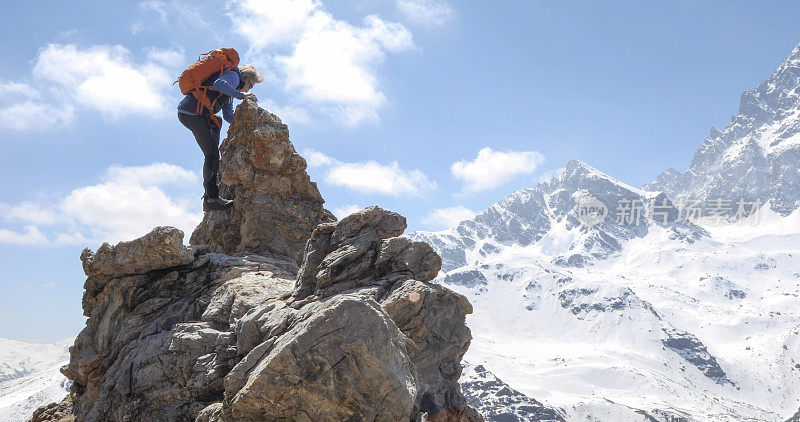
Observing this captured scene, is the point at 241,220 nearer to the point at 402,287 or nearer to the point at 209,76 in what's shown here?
the point at 209,76

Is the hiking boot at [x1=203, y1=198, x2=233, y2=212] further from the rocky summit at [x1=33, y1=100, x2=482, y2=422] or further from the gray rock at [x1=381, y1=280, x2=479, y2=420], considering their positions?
the gray rock at [x1=381, y1=280, x2=479, y2=420]

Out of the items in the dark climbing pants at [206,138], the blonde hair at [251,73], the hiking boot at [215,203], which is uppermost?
the blonde hair at [251,73]

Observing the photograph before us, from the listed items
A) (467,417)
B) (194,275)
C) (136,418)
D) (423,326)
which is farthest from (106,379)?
(467,417)

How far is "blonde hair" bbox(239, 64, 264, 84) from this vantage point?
1953cm

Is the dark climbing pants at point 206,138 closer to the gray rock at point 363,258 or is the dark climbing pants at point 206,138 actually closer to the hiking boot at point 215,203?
the hiking boot at point 215,203

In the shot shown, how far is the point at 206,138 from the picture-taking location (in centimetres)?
1975

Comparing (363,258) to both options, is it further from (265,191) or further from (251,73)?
(265,191)

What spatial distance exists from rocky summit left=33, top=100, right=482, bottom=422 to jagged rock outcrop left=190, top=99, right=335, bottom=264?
0.14 meters

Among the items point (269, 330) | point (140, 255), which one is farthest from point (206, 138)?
point (269, 330)

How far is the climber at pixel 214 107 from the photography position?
1795cm

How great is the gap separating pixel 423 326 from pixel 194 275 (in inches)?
333

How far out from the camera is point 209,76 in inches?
725

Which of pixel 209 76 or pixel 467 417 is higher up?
pixel 209 76

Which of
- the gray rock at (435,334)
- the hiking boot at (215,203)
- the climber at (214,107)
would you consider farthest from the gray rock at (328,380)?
the hiking boot at (215,203)
